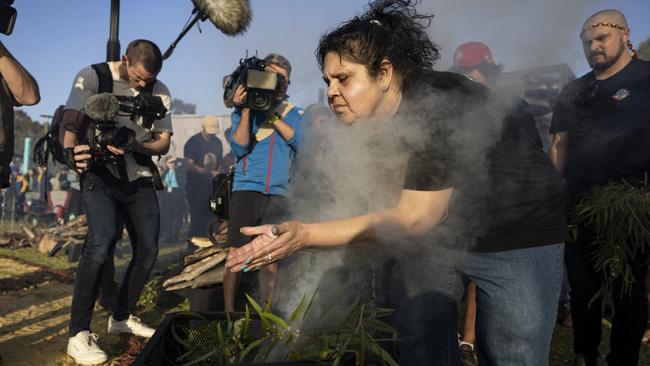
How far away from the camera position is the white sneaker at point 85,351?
2.95 m

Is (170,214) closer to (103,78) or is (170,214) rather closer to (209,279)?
(209,279)

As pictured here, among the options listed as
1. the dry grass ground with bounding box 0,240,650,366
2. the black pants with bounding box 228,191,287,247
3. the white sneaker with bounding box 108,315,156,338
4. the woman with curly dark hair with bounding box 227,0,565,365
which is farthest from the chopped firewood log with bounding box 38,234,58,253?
the woman with curly dark hair with bounding box 227,0,565,365

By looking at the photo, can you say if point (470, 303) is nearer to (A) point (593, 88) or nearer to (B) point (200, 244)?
→ (A) point (593, 88)

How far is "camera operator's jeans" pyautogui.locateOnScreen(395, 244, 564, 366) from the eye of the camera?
181 cm

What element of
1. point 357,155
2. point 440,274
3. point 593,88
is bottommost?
point 440,274

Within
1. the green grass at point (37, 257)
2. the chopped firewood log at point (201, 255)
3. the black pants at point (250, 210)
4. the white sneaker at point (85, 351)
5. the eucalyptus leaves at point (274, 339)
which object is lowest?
the green grass at point (37, 257)

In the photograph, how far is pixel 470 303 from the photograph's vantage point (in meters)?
3.46

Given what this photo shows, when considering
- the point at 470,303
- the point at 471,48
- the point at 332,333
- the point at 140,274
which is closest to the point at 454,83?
the point at 332,333

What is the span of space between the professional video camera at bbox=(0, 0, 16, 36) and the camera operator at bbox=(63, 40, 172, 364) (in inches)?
33.9

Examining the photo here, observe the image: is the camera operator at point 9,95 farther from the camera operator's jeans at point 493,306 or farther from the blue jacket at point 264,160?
the camera operator's jeans at point 493,306

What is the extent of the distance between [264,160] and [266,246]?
6.70 ft

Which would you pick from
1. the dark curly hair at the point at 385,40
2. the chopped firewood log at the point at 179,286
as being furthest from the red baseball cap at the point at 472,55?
the chopped firewood log at the point at 179,286

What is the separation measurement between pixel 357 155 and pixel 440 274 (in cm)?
71

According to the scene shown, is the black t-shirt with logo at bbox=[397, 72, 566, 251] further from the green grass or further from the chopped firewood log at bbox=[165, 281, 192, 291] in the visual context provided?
the green grass
